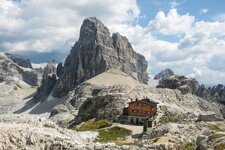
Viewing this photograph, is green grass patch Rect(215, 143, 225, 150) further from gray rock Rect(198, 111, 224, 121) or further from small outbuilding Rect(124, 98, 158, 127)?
small outbuilding Rect(124, 98, 158, 127)

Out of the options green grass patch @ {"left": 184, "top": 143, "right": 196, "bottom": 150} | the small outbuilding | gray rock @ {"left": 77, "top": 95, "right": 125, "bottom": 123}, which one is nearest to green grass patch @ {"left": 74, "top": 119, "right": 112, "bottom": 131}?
gray rock @ {"left": 77, "top": 95, "right": 125, "bottom": 123}

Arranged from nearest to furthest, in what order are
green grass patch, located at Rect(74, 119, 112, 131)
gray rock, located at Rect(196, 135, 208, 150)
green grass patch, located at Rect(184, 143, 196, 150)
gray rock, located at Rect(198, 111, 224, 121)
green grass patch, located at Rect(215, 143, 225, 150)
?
green grass patch, located at Rect(215, 143, 225, 150) < gray rock, located at Rect(196, 135, 208, 150) < green grass patch, located at Rect(184, 143, 196, 150) < gray rock, located at Rect(198, 111, 224, 121) < green grass patch, located at Rect(74, 119, 112, 131)

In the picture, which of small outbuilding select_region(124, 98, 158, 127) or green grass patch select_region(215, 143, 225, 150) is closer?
green grass patch select_region(215, 143, 225, 150)

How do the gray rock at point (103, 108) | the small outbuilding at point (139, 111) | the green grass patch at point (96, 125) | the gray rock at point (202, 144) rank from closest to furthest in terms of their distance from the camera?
the gray rock at point (202, 144)
the green grass patch at point (96, 125)
the small outbuilding at point (139, 111)
the gray rock at point (103, 108)

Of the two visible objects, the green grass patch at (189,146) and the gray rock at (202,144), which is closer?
the gray rock at (202,144)

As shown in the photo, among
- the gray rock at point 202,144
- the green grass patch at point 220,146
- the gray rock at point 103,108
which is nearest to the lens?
the green grass patch at point 220,146

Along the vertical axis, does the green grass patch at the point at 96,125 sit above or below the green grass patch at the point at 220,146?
above

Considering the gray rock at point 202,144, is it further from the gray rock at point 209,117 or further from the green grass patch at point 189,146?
the gray rock at point 209,117

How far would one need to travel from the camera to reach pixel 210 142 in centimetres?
5497

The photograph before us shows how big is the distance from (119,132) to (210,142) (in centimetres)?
7055

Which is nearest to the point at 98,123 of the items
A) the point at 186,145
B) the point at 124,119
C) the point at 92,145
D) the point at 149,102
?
the point at 124,119

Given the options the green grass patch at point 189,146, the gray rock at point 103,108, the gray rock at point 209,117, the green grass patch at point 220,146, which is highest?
the gray rock at point 103,108

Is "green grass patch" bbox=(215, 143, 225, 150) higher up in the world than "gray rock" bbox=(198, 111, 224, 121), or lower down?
lower down

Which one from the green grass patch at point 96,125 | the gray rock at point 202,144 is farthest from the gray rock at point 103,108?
the gray rock at point 202,144
